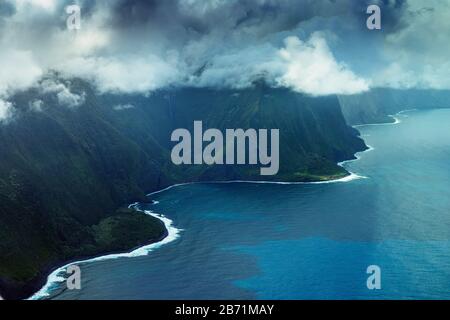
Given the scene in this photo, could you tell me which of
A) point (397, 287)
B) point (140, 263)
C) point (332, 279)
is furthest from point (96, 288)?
point (397, 287)

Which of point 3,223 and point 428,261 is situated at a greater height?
point 3,223

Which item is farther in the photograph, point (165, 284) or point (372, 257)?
point (372, 257)

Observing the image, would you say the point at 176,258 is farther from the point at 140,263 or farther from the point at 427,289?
the point at 427,289
